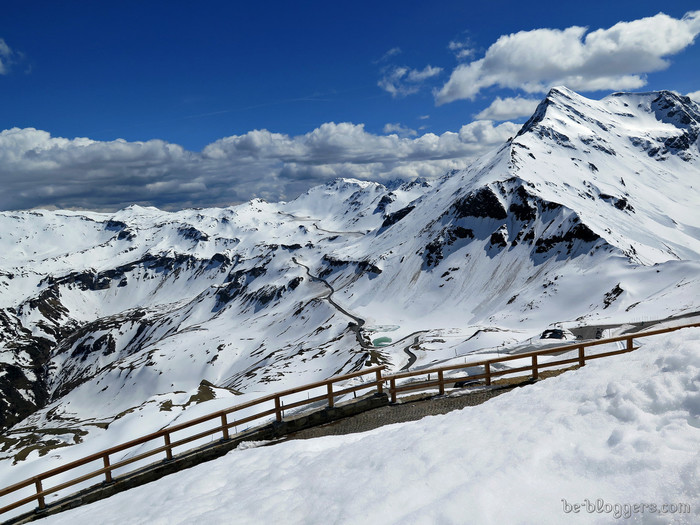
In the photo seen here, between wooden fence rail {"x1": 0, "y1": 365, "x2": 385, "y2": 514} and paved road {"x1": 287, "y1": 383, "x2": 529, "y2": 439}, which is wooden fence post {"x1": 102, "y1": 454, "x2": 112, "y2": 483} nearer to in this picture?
wooden fence rail {"x1": 0, "y1": 365, "x2": 385, "y2": 514}

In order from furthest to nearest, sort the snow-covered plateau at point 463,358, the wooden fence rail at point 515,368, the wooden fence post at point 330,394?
the wooden fence post at point 330,394, the wooden fence rail at point 515,368, the snow-covered plateau at point 463,358

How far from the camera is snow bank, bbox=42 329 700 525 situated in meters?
7.01

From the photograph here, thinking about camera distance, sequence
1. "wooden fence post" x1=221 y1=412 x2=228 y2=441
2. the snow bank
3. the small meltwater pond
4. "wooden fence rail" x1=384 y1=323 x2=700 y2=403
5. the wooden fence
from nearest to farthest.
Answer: the snow bank → the wooden fence → "wooden fence rail" x1=384 y1=323 x2=700 y2=403 → "wooden fence post" x1=221 y1=412 x2=228 y2=441 → the small meltwater pond

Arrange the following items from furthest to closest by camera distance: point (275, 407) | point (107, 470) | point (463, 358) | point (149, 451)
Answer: point (463, 358) → point (275, 407) → point (149, 451) → point (107, 470)

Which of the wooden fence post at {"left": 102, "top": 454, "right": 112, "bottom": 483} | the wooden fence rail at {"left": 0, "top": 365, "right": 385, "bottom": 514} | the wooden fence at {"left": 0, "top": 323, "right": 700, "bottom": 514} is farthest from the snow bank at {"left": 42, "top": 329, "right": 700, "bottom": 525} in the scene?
the wooden fence post at {"left": 102, "top": 454, "right": 112, "bottom": 483}

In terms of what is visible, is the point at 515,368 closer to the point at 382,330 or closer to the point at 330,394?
the point at 330,394

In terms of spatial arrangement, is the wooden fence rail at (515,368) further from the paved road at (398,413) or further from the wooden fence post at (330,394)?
the wooden fence post at (330,394)

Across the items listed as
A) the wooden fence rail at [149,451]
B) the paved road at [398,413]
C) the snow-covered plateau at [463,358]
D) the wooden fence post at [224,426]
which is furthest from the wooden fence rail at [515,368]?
the wooden fence post at [224,426]

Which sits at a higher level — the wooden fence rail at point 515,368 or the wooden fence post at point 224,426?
the wooden fence rail at point 515,368

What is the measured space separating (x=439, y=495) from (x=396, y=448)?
275cm

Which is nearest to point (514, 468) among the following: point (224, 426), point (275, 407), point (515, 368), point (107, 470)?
point (515, 368)

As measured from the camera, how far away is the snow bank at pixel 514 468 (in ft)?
23.0

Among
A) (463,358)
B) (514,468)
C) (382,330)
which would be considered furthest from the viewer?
(382,330)

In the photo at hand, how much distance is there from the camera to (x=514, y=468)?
26.8 feet
